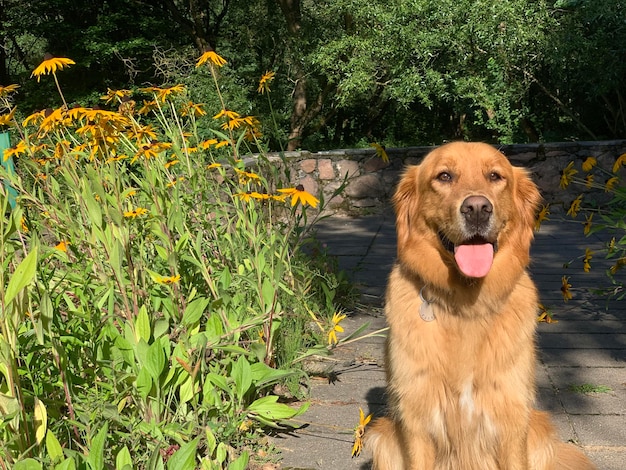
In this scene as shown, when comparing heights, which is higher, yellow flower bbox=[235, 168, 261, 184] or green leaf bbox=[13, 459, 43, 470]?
yellow flower bbox=[235, 168, 261, 184]

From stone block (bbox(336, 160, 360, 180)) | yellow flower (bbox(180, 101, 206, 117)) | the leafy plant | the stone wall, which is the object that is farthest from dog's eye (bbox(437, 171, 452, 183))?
stone block (bbox(336, 160, 360, 180))

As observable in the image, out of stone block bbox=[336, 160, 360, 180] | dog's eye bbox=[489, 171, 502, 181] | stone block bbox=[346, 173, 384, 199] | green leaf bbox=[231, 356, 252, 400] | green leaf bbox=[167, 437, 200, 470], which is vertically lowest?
stone block bbox=[346, 173, 384, 199]

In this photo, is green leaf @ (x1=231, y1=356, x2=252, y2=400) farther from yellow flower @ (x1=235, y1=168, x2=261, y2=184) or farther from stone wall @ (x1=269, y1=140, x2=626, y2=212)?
stone wall @ (x1=269, y1=140, x2=626, y2=212)

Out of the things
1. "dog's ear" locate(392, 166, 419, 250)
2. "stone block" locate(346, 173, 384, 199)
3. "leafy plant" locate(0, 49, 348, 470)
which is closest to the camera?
"leafy plant" locate(0, 49, 348, 470)

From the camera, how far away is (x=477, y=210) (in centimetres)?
254

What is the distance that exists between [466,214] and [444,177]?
0.91 feet

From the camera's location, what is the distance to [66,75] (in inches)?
645

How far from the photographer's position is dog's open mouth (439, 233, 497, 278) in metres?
2.61

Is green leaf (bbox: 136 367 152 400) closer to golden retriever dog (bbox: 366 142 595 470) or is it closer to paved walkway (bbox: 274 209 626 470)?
paved walkway (bbox: 274 209 626 470)

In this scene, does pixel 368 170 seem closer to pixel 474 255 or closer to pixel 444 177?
pixel 444 177

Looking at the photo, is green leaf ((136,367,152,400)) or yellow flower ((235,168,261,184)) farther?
yellow flower ((235,168,261,184))

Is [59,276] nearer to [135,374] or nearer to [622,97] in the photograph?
[135,374]

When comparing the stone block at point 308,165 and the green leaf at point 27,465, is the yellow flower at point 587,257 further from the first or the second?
the stone block at point 308,165

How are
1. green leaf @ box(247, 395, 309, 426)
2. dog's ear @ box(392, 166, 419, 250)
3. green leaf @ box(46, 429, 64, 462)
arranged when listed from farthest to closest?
green leaf @ box(247, 395, 309, 426) → dog's ear @ box(392, 166, 419, 250) → green leaf @ box(46, 429, 64, 462)
